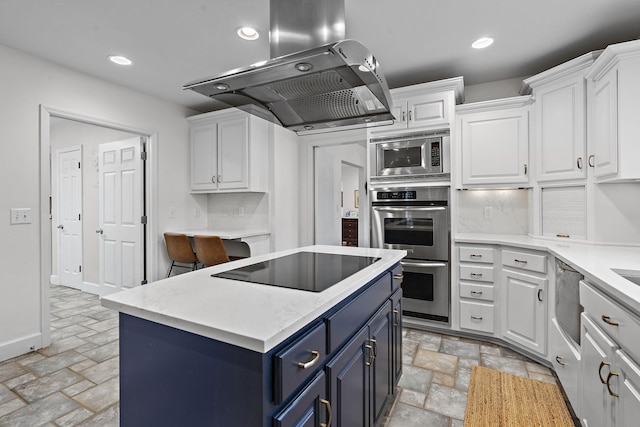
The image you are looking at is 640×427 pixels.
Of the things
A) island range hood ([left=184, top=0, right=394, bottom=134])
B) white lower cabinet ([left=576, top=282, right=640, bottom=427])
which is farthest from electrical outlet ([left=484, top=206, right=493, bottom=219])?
island range hood ([left=184, top=0, right=394, bottom=134])

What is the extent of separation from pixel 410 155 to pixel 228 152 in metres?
2.18


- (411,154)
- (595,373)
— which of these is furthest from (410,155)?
(595,373)

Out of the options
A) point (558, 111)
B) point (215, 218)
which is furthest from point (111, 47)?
point (558, 111)

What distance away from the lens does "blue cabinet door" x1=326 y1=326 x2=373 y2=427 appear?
115 centimetres

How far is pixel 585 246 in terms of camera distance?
2.36 metres

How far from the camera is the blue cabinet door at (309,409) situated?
2.85 feet

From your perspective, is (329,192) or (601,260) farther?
(329,192)

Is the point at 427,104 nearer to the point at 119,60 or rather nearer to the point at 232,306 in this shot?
the point at 232,306

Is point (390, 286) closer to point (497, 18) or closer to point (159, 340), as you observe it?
point (159, 340)

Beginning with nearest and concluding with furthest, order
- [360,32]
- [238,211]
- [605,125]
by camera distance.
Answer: [605,125], [360,32], [238,211]

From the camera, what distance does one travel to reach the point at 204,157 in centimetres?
405

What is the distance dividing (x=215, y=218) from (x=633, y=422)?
4.28 metres

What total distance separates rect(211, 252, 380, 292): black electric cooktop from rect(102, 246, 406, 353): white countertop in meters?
0.06

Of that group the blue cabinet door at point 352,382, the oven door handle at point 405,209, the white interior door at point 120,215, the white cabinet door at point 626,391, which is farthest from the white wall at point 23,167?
the white cabinet door at point 626,391
